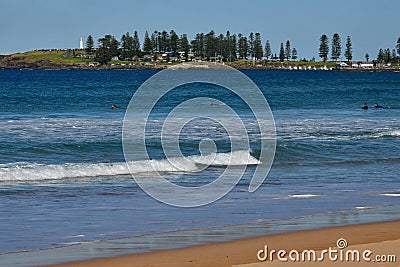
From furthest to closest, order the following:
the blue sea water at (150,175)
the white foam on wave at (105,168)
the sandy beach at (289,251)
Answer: the white foam on wave at (105,168) → the blue sea water at (150,175) → the sandy beach at (289,251)

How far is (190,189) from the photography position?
16.1 metres

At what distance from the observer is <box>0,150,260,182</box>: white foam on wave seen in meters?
18.5

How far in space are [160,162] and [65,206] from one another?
7.45 meters

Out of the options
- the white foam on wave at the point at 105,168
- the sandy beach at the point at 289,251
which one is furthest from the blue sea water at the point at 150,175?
the sandy beach at the point at 289,251

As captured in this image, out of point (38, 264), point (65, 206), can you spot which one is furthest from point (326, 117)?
point (38, 264)

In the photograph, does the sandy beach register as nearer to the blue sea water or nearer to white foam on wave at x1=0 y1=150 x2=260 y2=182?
the blue sea water

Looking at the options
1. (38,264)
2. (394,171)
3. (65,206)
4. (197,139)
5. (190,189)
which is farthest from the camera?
(197,139)

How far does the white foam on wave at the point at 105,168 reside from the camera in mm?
18531

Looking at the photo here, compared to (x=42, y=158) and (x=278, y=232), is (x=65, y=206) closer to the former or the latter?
(x=278, y=232)

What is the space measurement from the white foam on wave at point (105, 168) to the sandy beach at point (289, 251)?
29.7 ft

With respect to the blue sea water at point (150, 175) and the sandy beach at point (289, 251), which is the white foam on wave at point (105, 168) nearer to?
the blue sea water at point (150, 175)

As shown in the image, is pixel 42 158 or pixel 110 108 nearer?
pixel 42 158

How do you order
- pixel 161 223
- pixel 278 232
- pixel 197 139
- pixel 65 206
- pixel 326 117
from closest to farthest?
1. pixel 278 232
2. pixel 161 223
3. pixel 65 206
4. pixel 197 139
5. pixel 326 117

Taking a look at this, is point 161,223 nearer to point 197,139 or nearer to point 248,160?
point 248,160
